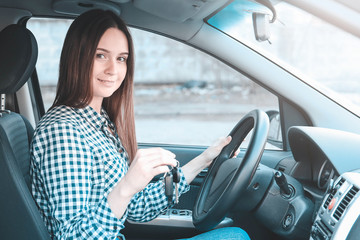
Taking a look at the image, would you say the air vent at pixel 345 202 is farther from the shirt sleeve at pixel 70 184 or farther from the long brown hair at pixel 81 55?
the long brown hair at pixel 81 55

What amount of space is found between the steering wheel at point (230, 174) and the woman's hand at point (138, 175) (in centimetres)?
25

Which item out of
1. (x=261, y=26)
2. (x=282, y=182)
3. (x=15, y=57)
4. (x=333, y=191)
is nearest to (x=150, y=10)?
(x=261, y=26)

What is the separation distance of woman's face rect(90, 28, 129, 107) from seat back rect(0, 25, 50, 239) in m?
0.22

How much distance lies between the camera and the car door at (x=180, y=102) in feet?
6.31

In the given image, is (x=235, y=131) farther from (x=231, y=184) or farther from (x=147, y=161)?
(x=147, y=161)

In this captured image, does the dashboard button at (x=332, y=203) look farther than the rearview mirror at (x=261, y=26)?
No

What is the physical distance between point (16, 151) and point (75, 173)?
1.08 feet

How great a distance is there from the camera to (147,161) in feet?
3.40

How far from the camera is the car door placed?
6.31ft

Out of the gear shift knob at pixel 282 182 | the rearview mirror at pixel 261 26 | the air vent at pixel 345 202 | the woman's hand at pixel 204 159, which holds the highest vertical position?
the rearview mirror at pixel 261 26

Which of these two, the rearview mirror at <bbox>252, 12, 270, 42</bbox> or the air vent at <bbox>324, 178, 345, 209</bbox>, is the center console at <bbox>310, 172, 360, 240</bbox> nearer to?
the air vent at <bbox>324, 178, 345, 209</bbox>

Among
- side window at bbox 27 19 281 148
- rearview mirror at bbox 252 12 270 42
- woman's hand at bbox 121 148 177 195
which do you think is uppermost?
rearview mirror at bbox 252 12 270 42

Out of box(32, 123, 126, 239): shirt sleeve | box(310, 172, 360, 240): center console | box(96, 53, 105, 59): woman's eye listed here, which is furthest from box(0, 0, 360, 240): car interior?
box(96, 53, 105, 59): woman's eye

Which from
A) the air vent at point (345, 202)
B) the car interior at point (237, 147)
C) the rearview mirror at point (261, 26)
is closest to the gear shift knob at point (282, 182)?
the car interior at point (237, 147)
